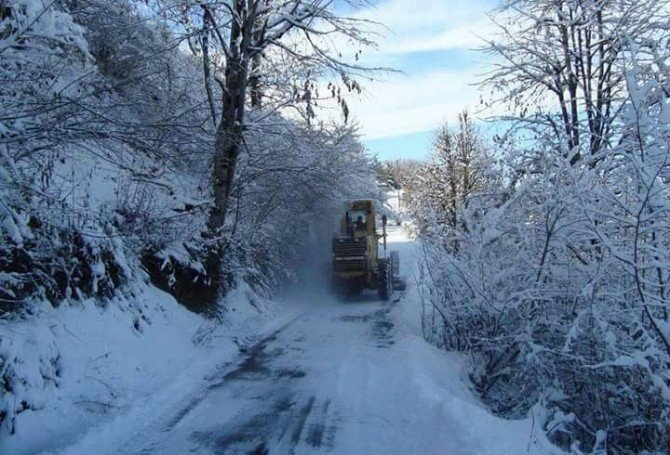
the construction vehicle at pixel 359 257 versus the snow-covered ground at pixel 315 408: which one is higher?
the construction vehicle at pixel 359 257

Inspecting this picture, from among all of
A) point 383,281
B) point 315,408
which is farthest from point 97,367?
point 383,281

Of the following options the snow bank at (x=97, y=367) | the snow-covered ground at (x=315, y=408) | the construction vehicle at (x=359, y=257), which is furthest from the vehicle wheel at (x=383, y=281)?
the snow bank at (x=97, y=367)

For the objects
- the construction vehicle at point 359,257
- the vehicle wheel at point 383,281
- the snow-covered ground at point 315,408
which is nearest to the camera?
the snow-covered ground at point 315,408

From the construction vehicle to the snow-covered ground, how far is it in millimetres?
7259

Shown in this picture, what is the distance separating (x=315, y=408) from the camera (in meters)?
7.01

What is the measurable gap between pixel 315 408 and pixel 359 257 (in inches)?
462

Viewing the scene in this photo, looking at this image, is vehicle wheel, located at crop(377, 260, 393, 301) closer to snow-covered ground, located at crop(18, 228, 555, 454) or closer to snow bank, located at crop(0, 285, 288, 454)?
snow-covered ground, located at crop(18, 228, 555, 454)

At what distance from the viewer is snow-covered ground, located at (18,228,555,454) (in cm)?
563

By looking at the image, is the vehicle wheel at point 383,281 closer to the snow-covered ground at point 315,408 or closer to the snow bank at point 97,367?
the snow-covered ground at point 315,408

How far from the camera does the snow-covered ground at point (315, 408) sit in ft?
18.5

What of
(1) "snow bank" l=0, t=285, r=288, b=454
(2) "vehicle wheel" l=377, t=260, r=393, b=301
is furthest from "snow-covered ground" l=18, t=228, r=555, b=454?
(2) "vehicle wheel" l=377, t=260, r=393, b=301

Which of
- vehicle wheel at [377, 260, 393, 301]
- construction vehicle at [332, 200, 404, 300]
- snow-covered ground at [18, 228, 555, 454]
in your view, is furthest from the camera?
vehicle wheel at [377, 260, 393, 301]

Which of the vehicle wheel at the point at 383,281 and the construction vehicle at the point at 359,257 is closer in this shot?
the construction vehicle at the point at 359,257

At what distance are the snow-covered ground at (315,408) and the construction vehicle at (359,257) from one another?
7259 mm
